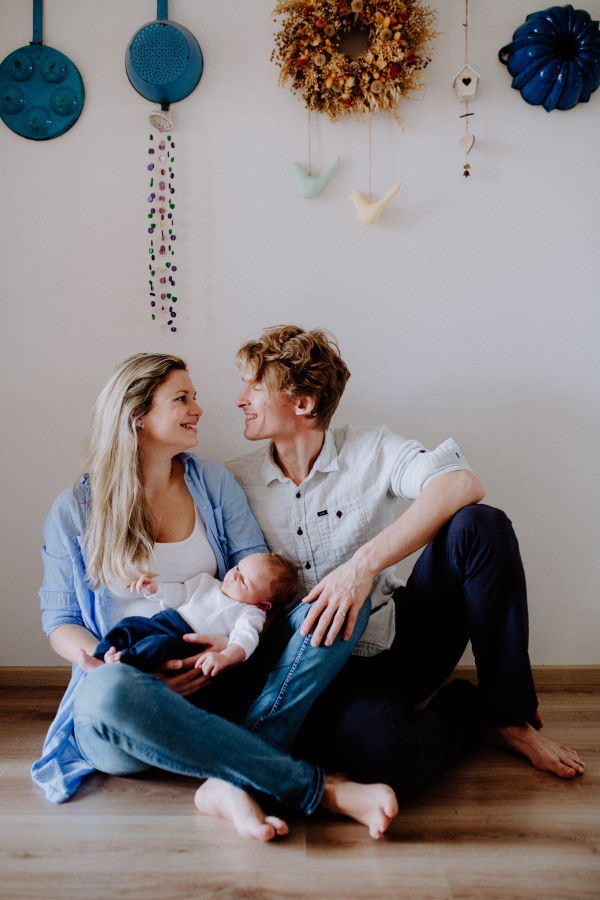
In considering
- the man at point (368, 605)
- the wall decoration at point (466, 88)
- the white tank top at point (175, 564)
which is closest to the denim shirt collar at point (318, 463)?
the man at point (368, 605)

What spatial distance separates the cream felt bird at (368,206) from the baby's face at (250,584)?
44.4 inches

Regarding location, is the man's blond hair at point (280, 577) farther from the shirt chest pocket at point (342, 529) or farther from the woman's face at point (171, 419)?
the woman's face at point (171, 419)

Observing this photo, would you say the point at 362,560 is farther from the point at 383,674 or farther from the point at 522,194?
the point at 522,194

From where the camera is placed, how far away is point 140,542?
4.82 ft

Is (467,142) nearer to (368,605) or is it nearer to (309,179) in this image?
(309,179)

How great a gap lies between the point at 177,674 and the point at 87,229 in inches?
55.7

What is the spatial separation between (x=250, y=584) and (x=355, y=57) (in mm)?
1615

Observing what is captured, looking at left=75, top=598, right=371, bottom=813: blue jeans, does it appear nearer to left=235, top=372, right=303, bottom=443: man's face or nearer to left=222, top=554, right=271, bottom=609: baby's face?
left=222, top=554, right=271, bottom=609: baby's face

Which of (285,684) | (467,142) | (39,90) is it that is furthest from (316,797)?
(39,90)

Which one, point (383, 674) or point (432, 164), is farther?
point (432, 164)

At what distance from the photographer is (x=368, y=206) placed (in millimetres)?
1818

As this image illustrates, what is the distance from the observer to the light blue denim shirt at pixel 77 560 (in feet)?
4.49

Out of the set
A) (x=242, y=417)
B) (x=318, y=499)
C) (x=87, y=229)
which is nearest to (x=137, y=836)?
(x=318, y=499)

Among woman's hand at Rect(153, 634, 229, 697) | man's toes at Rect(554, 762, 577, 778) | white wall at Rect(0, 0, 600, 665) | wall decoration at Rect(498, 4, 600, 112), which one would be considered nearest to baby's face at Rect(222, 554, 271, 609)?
woman's hand at Rect(153, 634, 229, 697)
